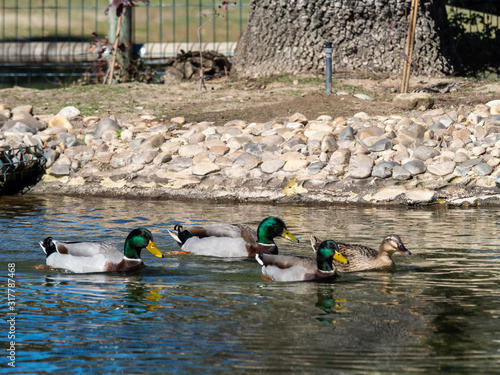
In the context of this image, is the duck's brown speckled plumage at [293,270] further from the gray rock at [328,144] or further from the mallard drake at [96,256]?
the gray rock at [328,144]

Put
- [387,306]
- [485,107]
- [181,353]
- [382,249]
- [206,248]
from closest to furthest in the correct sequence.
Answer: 1. [181,353]
2. [387,306]
3. [382,249]
4. [206,248]
5. [485,107]

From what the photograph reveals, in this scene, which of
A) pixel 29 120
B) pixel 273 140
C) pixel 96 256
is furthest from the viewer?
pixel 29 120

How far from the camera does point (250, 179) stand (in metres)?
11.4

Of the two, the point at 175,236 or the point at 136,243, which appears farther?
the point at 175,236

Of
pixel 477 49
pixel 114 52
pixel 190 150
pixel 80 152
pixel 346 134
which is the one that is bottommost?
pixel 80 152

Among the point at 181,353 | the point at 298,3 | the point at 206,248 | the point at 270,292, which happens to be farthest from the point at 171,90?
the point at 181,353

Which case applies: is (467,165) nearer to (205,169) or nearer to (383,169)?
(383,169)

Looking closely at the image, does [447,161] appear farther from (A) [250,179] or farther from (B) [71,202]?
(B) [71,202]

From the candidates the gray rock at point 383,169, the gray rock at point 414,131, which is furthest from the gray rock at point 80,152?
the gray rock at point 414,131

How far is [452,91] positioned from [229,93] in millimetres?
3763

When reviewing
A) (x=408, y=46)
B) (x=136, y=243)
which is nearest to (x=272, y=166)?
(x=408, y=46)

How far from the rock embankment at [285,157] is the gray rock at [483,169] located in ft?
0.04

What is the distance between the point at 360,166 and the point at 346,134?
85 cm

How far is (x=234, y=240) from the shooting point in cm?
823
